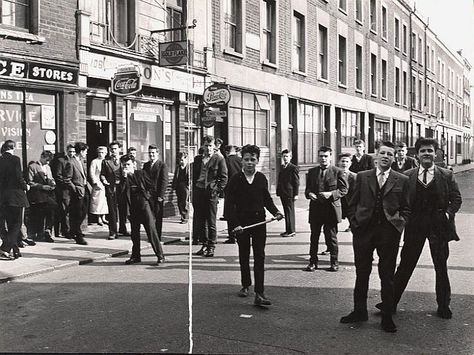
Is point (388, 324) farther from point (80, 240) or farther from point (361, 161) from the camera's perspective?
point (361, 161)

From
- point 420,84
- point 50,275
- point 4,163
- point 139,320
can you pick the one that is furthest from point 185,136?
point 420,84

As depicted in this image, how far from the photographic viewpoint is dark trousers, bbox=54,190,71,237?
1143 centimetres

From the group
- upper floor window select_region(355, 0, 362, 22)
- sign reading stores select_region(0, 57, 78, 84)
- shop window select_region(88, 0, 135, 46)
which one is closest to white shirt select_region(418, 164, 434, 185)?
sign reading stores select_region(0, 57, 78, 84)

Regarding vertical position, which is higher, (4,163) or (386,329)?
(4,163)

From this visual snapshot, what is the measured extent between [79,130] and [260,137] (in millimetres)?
8921

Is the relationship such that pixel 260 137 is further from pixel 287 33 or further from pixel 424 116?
pixel 424 116

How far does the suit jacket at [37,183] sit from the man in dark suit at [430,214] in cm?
731

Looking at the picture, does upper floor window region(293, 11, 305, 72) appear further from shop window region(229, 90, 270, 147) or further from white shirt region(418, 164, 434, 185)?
white shirt region(418, 164, 434, 185)

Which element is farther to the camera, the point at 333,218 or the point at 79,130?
the point at 79,130

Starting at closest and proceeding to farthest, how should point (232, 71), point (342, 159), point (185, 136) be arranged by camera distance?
1. point (342, 159)
2. point (185, 136)
3. point (232, 71)

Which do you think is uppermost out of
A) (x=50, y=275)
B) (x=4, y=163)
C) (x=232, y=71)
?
(x=232, y=71)

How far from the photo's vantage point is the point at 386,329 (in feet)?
17.8

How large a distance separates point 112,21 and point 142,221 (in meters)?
6.41

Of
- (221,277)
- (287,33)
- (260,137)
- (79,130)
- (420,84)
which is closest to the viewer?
(221,277)
